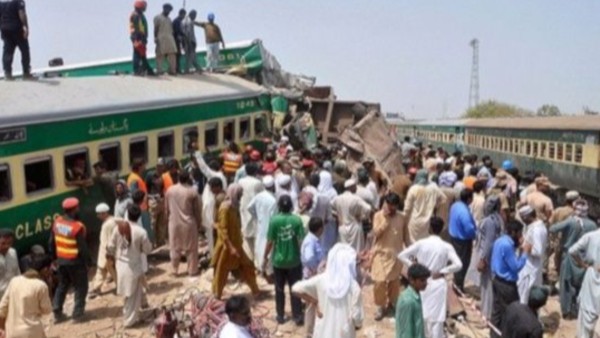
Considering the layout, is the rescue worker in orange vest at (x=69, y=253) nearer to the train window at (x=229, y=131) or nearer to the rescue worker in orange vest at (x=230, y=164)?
the rescue worker in orange vest at (x=230, y=164)

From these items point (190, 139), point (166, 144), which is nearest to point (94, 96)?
point (166, 144)

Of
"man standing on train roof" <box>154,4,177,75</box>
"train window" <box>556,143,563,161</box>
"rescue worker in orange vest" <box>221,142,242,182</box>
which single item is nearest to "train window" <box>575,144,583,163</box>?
"train window" <box>556,143,563,161</box>

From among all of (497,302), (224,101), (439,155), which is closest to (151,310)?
(497,302)

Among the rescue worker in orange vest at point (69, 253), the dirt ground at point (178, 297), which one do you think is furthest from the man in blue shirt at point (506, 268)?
the rescue worker in orange vest at point (69, 253)

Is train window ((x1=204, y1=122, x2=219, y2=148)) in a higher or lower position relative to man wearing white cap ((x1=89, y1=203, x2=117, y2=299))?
higher

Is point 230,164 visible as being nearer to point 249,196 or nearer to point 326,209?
point 249,196

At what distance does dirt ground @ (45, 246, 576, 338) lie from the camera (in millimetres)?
8344

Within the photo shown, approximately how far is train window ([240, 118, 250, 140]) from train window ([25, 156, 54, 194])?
24.7ft

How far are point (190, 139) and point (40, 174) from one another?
15.1 ft

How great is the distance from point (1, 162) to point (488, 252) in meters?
6.36

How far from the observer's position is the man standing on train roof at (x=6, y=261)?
7.12 meters

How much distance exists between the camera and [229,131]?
1612 centimetres

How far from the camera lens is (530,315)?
5973mm

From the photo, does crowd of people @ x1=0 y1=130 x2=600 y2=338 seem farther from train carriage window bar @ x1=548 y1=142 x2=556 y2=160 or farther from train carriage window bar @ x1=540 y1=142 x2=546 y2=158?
train carriage window bar @ x1=540 y1=142 x2=546 y2=158
